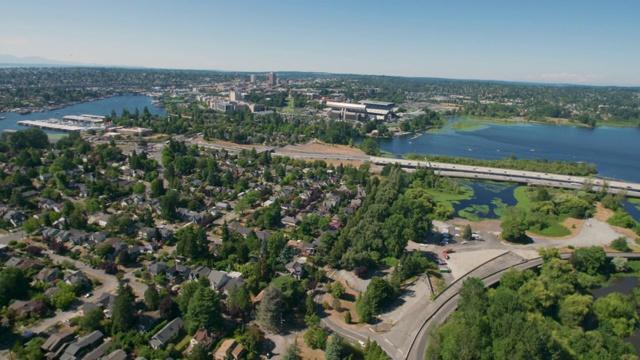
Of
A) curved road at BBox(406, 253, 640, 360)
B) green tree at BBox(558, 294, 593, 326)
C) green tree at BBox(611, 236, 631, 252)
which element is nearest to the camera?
curved road at BBox(406, 253, 640, 360)

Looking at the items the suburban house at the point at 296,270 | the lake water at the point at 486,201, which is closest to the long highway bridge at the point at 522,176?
the lake water at the point at 486,201

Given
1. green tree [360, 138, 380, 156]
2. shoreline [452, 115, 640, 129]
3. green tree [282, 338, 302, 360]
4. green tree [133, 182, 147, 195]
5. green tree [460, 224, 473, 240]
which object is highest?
shoreline [452, 115, 640, 129]

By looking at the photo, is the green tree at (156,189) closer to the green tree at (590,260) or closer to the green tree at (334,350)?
the green tree at (334,350)

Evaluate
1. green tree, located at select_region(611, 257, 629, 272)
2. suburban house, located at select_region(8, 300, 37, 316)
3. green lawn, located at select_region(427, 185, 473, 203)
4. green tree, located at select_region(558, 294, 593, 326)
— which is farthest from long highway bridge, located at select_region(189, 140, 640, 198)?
suburban house, located at select_region(8, 300, 37, 316)

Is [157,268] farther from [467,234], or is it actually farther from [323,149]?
[323,149]

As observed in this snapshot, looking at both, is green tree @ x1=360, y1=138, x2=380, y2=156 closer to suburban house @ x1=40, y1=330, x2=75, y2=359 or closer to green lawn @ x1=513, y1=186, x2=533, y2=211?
green lawn @ x1=513, y1=186, x2=533, y2=211

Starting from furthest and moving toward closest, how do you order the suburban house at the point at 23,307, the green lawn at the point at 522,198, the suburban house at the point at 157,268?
the green lawn at the point at 522,198
the suburban house at the point at 157,268
the suburban house at the point at 23,307
